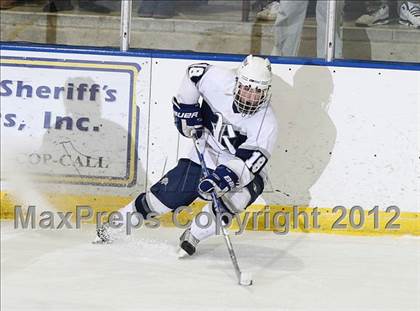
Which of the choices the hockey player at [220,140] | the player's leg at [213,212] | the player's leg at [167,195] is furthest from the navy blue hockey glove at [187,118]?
the player's leg at [213,212]

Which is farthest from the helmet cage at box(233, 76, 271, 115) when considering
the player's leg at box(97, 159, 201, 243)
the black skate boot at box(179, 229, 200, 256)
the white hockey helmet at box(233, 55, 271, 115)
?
the black skate boot at box(179, 229, 200, 256)

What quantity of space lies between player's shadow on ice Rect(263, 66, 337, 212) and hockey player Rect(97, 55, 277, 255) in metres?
0.43

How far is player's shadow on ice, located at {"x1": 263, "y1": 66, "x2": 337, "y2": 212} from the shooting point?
531 centimetres

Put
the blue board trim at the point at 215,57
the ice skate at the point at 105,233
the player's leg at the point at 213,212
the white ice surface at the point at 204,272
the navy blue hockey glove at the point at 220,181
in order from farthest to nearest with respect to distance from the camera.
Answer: the blue board trim at the point at 215,57, the ice skate at the point at 105,233, the player's leg at the point at 213,212, the navy blue hockey glove at the point at 220,181, the white ice surface at the point at 204,272

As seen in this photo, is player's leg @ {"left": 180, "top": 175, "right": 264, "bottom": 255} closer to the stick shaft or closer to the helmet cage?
the stick shaft

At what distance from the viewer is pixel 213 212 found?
4.79 metres

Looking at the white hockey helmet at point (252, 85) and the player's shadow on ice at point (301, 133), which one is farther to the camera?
the player's shadow on ice at point (301, 133)

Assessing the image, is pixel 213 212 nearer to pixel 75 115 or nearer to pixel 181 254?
pixel 181 254

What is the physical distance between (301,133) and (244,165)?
792 mm

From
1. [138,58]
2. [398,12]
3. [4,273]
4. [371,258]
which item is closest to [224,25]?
[138,58]

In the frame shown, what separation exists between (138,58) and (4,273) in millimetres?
1405

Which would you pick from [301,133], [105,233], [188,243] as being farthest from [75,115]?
[301,133]

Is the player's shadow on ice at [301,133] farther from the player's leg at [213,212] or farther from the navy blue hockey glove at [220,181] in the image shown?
the navy blue hockey glove at [220,181]

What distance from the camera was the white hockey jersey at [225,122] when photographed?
15.4ft
